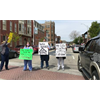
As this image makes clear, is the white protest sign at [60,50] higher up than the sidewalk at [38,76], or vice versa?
the white protest sign at [60,50]

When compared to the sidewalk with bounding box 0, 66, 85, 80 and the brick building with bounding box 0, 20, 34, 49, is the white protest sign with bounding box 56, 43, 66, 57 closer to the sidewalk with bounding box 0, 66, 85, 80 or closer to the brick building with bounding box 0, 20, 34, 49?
the sidewalk with bounding box 0, 66, 85, 80

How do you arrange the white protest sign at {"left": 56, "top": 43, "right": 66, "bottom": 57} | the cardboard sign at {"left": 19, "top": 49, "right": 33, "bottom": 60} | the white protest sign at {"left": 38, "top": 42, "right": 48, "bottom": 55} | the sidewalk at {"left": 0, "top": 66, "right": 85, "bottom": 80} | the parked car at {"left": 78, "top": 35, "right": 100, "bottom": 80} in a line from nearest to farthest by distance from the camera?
1. the parked car at {"left": 78, "top": 35, "right": 100, "bottom": 80}
2. the sidewalk at {"left": 0, "top": 66, "right": 85, "bottom": 80}
3. the cardboard sign at {"left": 19, "top": 49, "right": 33, "bottom": 60}
4. the white protest sign at {"left": 56, "top": 43, "right": 66, "bottom": 57}
5. the white protest sign at {"left": 38, "top": 42, "right": 48, "bottom": 55}

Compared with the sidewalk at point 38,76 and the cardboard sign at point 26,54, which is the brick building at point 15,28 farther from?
the sidewalk at point 38,76

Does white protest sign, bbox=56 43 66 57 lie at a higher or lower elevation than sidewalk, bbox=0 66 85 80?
higher

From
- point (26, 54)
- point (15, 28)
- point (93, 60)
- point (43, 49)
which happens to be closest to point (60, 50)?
point (43, 49)

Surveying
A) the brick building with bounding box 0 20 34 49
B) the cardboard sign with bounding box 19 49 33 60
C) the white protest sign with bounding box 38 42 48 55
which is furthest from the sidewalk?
the brick building with bounding box 0 20 34 49

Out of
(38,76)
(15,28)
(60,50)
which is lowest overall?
(38,76)

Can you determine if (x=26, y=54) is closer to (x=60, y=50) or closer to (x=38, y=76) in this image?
(x=38, y=76)

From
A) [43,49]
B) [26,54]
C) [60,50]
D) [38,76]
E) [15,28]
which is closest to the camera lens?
[38,76]

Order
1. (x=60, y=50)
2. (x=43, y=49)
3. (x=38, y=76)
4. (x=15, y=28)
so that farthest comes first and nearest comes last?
(x=15, y=28) → (x=43, y=49) → (x=60, y=50) → (x=38, y=76)

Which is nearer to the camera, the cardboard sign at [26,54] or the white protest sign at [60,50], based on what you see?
the cardboard sign at [26,54]

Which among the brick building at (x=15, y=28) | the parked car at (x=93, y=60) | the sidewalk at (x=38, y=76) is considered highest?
the brick building at (x=15, y=28)

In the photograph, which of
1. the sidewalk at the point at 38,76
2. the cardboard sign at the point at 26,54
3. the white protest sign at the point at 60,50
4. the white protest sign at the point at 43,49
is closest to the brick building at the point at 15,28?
the cardboard sign at the point at 26,54

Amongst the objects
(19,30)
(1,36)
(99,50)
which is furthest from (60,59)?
(19,30)
